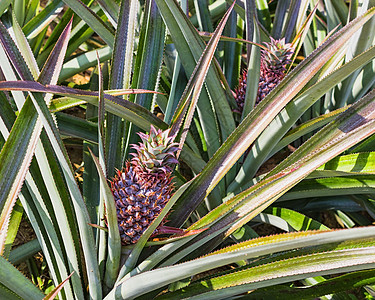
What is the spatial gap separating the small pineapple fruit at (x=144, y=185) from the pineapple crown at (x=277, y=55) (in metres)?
0.59

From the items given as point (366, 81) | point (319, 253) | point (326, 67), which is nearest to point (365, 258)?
point (319, 253)

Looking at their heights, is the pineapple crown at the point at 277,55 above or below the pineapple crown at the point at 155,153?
above

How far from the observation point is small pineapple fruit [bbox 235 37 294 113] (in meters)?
1.42

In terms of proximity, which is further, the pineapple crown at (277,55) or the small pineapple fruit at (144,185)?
Result: the pineapple crown at (277,55)

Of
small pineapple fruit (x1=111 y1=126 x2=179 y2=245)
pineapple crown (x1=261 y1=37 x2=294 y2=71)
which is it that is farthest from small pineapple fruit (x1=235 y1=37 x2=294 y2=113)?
small pineapple fruit (x1=111 y1=126 x2=179 y2=245)

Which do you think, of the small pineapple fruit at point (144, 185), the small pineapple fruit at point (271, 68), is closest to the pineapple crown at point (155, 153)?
the small pineapple fruit at point (144, 185)

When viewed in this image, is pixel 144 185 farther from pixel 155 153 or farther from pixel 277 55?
pixel 277 55

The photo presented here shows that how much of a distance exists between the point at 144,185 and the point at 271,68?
705 mm

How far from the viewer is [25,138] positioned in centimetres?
104

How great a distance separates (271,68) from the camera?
1472 mm

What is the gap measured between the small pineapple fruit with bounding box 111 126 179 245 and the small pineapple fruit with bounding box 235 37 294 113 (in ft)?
1.88

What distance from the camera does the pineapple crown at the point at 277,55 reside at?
142 cm

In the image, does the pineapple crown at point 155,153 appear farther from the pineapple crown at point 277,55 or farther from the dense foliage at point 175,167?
the pineapple crown at point 277,55

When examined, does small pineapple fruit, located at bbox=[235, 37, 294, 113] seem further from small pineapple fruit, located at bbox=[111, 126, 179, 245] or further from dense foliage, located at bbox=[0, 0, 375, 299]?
small pineapple fruit, located at bbox=[111, 126, 179, 245]
